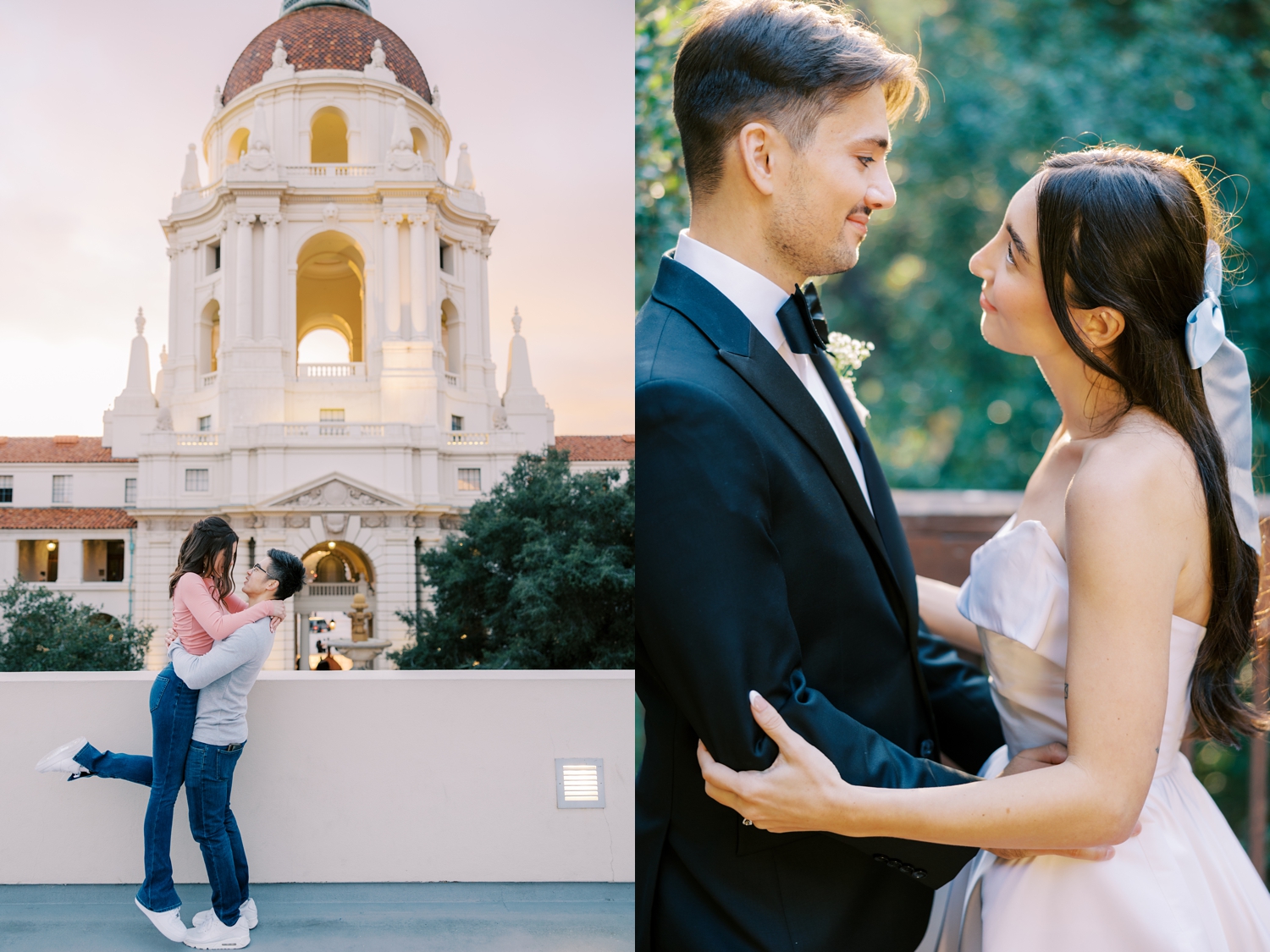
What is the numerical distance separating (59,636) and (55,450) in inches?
18.2

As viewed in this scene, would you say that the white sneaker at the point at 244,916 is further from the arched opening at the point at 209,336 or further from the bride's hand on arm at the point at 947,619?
the bride's hand on arm at the point at 947,619

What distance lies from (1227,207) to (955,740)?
10.7 ft

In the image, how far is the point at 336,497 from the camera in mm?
2197

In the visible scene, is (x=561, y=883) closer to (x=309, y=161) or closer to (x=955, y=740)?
(x=955, y=740)

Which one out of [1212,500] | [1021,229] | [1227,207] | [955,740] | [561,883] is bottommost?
[561,883]

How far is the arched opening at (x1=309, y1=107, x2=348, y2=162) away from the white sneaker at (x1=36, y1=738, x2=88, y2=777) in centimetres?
155

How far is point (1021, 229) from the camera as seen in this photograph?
124 centimetres

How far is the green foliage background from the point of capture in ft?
11.9

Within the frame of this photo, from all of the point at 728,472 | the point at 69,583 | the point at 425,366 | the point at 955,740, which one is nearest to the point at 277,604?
the point at 69,583

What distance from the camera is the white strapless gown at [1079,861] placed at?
117 cm

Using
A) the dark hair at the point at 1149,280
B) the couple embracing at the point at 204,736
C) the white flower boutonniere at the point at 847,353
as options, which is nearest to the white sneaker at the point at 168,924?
the couple embracing at the point at 204,736

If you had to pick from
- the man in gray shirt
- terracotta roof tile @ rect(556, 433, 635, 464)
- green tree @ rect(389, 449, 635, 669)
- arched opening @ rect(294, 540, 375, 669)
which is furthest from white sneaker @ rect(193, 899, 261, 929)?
terracotta roof tile @ rect(556, 433, 635, 464)

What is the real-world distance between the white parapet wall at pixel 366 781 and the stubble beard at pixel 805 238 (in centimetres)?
142

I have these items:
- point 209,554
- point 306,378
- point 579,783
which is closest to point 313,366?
point 306,378
